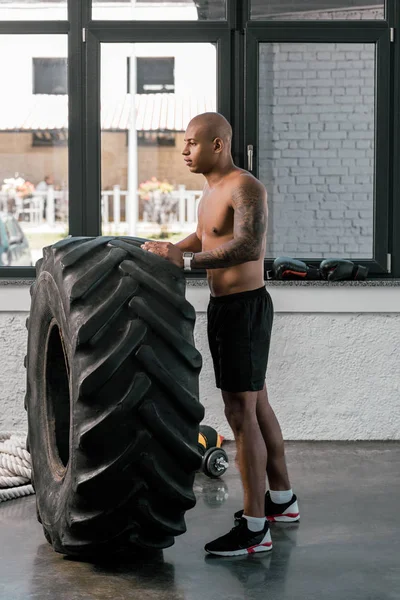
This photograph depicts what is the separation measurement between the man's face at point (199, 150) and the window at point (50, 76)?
2479mm

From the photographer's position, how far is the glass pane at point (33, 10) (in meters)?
5.59

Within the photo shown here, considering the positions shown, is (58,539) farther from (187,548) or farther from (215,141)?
(215,141)

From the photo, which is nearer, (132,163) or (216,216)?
(216,216)

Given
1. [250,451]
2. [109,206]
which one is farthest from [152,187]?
[250,451]

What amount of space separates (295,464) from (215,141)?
2.06 metres

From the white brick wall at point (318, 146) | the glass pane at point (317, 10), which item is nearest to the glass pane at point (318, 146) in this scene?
the white brick wall at point (318, 146)

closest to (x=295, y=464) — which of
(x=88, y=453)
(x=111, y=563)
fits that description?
(x=111, y=563)

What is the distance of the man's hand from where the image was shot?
10.2 feet

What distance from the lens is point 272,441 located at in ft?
12.0

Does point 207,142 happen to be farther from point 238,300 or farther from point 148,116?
point 148,116

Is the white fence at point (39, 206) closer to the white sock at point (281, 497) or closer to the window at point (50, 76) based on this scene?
the window at point (50, 76)

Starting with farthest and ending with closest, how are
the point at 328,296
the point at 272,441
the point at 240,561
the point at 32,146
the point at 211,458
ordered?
1. the point at 32,146
2. the point at 328,296
3. the point at 211,458
4. the point at 272,441
5. the point at 240,561

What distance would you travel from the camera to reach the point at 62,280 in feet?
9.80

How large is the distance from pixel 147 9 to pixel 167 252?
291cm
